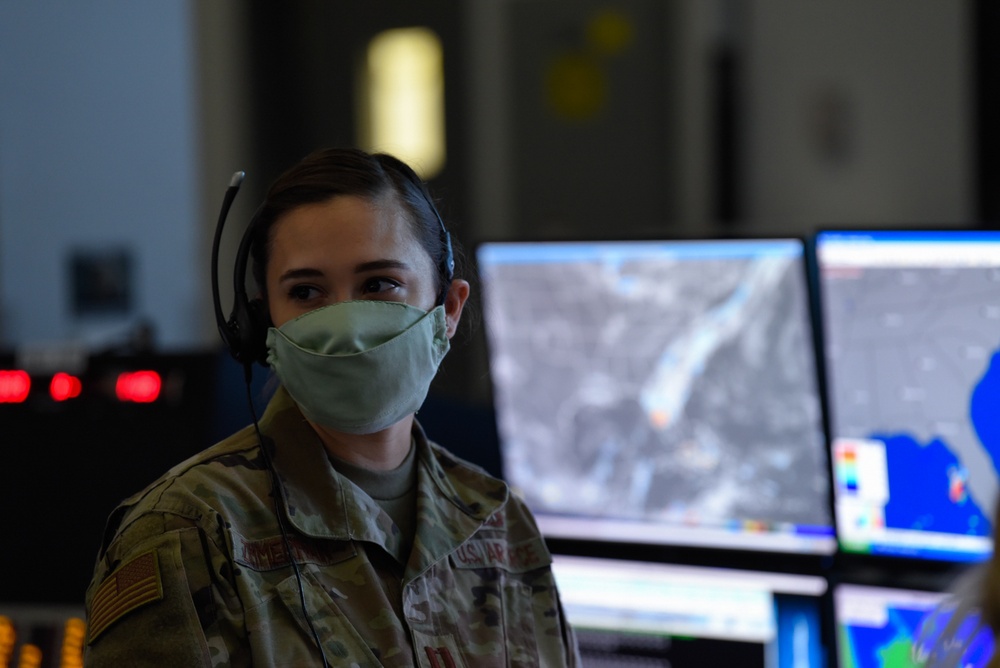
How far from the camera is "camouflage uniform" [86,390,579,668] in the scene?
97cm

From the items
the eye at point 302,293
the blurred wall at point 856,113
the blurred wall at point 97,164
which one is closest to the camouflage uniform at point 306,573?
the eye at point 302,293

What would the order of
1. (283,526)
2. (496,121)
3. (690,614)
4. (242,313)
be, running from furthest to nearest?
(496,121) < (690,614) < (242,313) < (283,526)

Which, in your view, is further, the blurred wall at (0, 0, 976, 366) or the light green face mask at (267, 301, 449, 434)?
the blurred wall at (0, 0, 976, 366)

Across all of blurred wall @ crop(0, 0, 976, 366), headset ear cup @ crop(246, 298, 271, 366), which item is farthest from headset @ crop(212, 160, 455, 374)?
blurred wall @ crop(0, 0, 976, 366)

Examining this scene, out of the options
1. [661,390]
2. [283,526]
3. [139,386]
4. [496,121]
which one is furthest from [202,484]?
[496,121]

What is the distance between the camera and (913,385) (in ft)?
5.41

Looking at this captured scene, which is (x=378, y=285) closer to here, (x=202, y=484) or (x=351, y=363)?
(x=351, y=363)

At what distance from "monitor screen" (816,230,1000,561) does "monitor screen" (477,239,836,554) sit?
2.2 inches

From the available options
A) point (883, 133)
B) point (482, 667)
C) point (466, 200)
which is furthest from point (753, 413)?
point (466, 200)

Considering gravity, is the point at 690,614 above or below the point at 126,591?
below

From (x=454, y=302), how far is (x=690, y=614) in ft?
2.73

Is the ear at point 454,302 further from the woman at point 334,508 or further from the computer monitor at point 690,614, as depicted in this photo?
the computer monitor at point 690,614

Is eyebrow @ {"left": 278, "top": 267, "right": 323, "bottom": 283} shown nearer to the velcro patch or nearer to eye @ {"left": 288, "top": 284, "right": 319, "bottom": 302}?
eye @ {"left": 288, "top": 284, "right": 319, "bottom": 302}

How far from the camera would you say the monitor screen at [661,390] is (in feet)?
5.82
